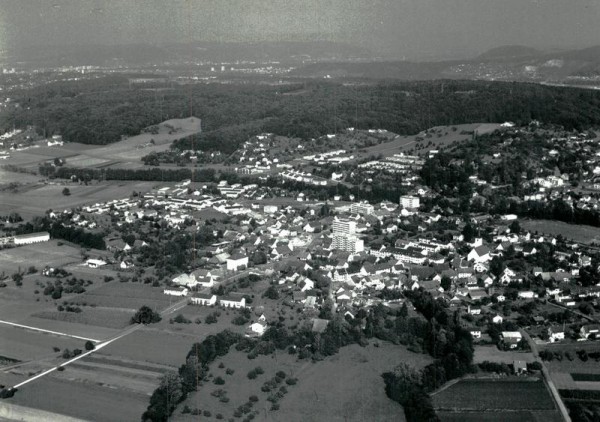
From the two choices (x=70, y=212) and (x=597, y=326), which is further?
(x=70, y=212)

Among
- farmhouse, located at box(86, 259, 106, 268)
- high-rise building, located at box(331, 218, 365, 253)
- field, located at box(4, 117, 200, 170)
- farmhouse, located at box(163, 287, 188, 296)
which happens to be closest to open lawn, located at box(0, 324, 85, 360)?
farmhouse, located at box(163, 287, 188, 296)

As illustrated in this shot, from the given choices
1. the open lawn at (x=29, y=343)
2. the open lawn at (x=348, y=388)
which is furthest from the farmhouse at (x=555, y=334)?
the open lawn at (x=29, y=343)

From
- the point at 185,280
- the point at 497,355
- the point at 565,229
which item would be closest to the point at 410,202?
the point at 565,229

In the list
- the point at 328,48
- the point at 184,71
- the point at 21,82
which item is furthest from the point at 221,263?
the point at 328,48

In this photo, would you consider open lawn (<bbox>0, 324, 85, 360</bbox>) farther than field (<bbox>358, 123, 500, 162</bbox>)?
No

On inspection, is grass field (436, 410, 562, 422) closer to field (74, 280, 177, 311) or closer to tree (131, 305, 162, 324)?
tree (131, 305, 162, 324)

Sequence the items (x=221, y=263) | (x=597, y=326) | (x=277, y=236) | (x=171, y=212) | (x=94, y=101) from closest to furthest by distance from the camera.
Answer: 1. (x=597, y=326)
2. (x=221, y=263)
3. (x=277, y=236)
4. (x=171, y=212)
5. (x=94, y=101)

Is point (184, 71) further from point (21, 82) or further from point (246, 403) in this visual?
point (246, 403)
